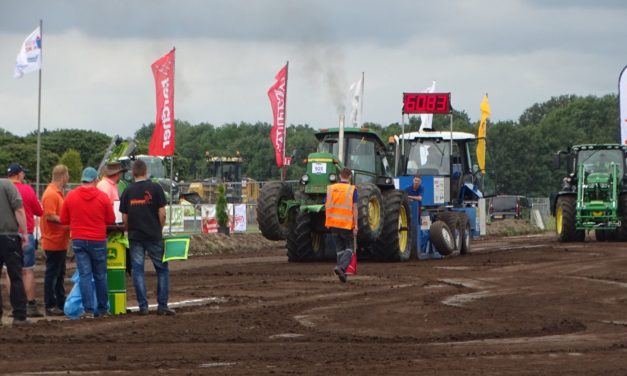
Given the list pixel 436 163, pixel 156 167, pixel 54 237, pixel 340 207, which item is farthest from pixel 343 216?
pixel 156 167

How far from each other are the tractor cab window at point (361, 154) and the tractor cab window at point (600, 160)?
37.2ft

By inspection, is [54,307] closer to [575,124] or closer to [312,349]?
[312,349]

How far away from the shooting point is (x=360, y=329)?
45.5 feet

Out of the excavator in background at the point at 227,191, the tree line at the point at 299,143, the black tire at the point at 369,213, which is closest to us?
the black tire at the point at 369,213

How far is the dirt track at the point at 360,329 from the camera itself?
1093 cm

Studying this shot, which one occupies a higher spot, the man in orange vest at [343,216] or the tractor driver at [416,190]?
the tractor driver at [416,190]

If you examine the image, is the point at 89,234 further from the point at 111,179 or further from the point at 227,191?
the point at 227,191

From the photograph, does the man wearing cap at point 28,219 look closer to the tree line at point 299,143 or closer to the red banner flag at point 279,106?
the red banner flag at point 279,106

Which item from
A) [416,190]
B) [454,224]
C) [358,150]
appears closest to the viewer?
[358,150]

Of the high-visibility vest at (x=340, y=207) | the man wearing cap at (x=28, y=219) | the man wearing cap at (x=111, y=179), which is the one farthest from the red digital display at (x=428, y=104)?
the man wearing cap at (x=28, y=219)

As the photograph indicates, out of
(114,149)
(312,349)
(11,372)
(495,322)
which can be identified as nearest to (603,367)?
(312,349)

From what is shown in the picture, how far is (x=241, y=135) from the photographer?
4638 inches

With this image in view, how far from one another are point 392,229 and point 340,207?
16.0 ft

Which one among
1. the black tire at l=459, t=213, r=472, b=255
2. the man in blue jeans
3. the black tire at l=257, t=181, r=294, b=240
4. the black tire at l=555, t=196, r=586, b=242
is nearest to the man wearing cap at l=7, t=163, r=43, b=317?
the man in blue jeans
